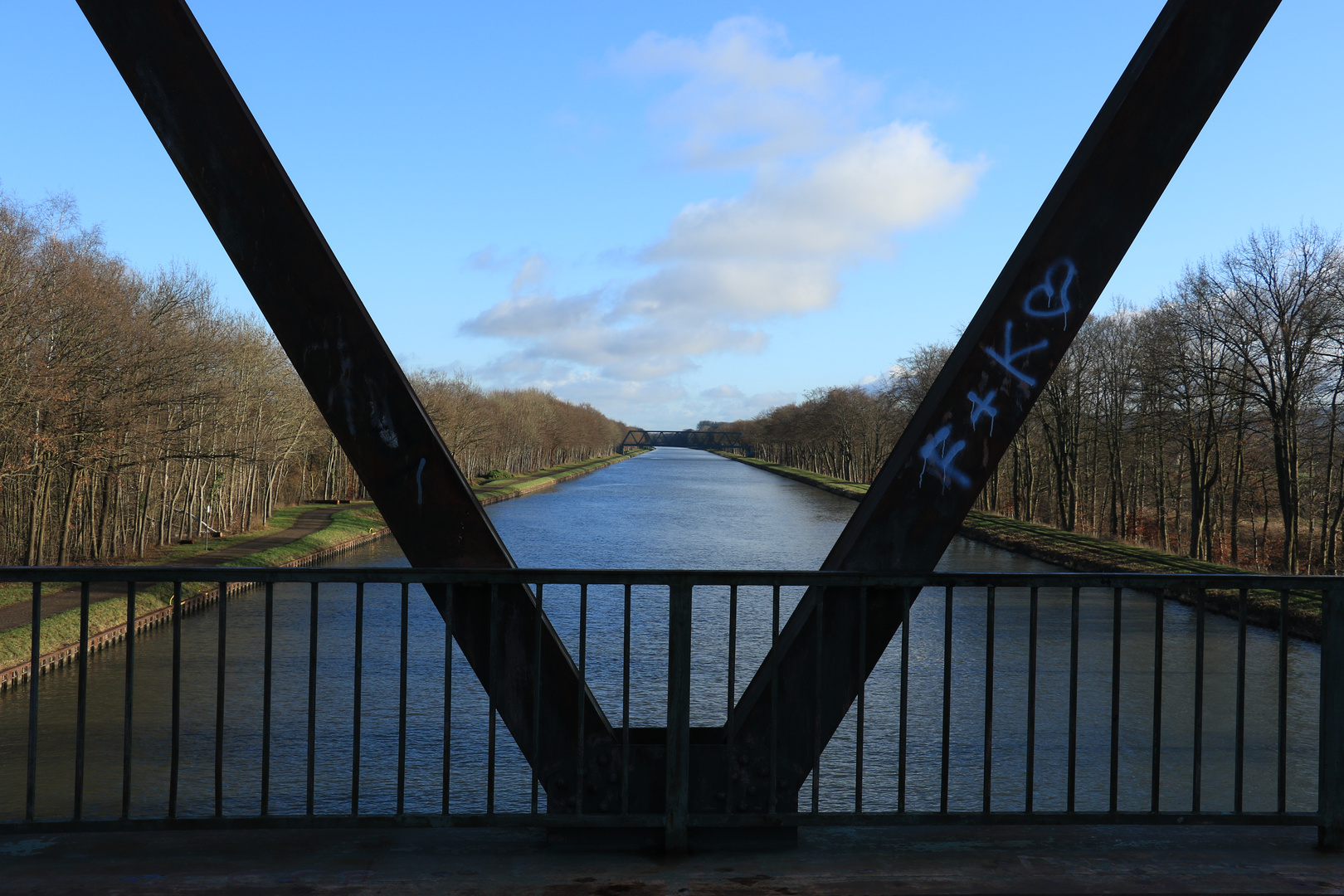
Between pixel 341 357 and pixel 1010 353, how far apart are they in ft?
8.23

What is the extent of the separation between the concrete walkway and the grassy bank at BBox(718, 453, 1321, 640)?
1135cm

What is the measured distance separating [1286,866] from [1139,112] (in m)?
2.79

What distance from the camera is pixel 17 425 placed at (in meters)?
19.0

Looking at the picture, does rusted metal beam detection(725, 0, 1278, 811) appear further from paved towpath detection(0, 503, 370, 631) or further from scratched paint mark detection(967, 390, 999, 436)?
paved towpath detection(0, 503, 370, 631)

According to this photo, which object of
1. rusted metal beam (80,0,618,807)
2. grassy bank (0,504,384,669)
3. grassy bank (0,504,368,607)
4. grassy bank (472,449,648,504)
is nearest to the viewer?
rusted metal beam (80,0,618,807)

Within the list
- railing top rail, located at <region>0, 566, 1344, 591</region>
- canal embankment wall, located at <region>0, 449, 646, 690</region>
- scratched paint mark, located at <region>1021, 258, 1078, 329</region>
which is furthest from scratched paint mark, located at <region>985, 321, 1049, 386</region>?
canal embankment wall, located at <region>0, 449, 646, 690</region>

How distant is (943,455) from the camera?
139 inches

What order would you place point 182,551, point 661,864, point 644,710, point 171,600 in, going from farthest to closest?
point 182,551
point 171,600
point 644,710
point 661,864

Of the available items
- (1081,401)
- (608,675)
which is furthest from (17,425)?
(1081,401)

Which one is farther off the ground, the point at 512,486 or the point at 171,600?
the point at 512,486

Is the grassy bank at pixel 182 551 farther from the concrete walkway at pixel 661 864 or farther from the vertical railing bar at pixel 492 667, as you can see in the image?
the vertical railing bar at pixel 492 667

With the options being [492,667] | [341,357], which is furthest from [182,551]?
[492,667]

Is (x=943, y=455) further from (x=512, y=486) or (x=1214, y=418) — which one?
(x=512, y=486)

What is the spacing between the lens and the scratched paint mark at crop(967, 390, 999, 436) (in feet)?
11.5
